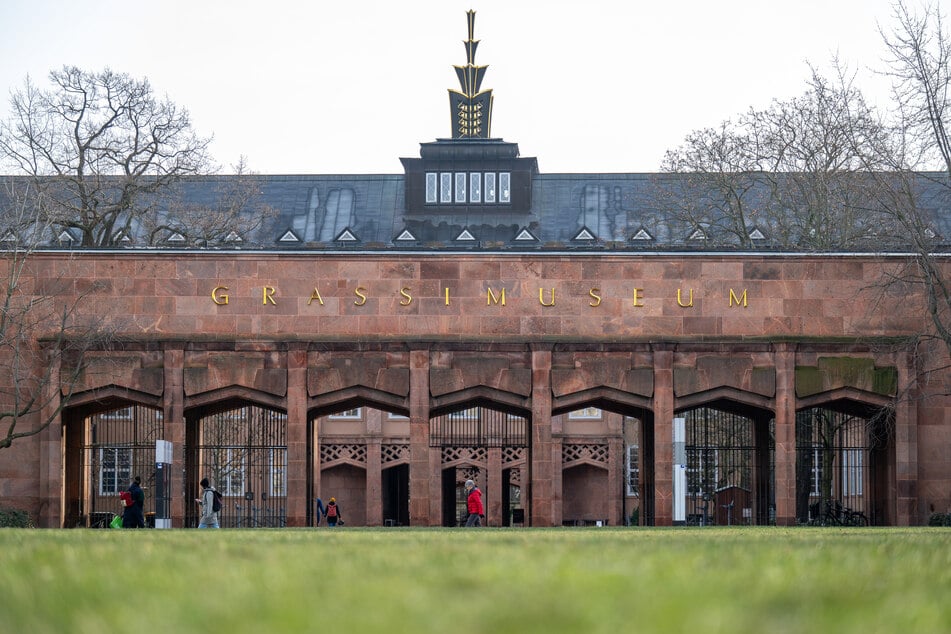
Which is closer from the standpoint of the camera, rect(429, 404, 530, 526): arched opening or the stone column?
the stone column

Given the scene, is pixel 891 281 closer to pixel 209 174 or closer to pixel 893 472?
pixel 893 472

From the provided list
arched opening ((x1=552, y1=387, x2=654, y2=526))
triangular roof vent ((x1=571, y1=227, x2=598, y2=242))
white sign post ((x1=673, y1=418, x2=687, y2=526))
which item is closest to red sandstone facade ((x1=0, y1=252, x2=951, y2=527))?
white sign post ((x1=673, y1=418, x2=687, y2=526))

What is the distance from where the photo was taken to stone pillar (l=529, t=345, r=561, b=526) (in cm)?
3422

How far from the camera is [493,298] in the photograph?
1371 inches

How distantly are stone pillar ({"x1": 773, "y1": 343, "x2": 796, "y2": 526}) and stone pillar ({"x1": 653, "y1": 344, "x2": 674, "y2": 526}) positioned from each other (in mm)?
2362

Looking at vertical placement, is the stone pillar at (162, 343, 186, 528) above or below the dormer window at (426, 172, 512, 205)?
below

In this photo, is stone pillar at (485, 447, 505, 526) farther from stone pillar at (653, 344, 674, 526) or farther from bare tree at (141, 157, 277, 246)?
stone pillar at (653, 344, 674, 526)

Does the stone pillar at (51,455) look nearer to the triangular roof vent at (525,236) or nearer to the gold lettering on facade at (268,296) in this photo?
the gold lettering on facade at (268,296)

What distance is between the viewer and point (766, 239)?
172 ft

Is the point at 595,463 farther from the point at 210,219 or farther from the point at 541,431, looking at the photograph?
the point at 541,431

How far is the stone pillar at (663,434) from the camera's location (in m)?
34.0

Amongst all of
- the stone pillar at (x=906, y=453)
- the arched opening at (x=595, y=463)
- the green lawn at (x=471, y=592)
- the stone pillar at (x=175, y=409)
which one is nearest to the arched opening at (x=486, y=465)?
the arched opening at (x=595, y=463)

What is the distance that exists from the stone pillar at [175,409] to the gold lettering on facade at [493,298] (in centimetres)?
690

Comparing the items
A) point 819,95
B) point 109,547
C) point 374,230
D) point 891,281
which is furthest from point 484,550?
point 374,230
